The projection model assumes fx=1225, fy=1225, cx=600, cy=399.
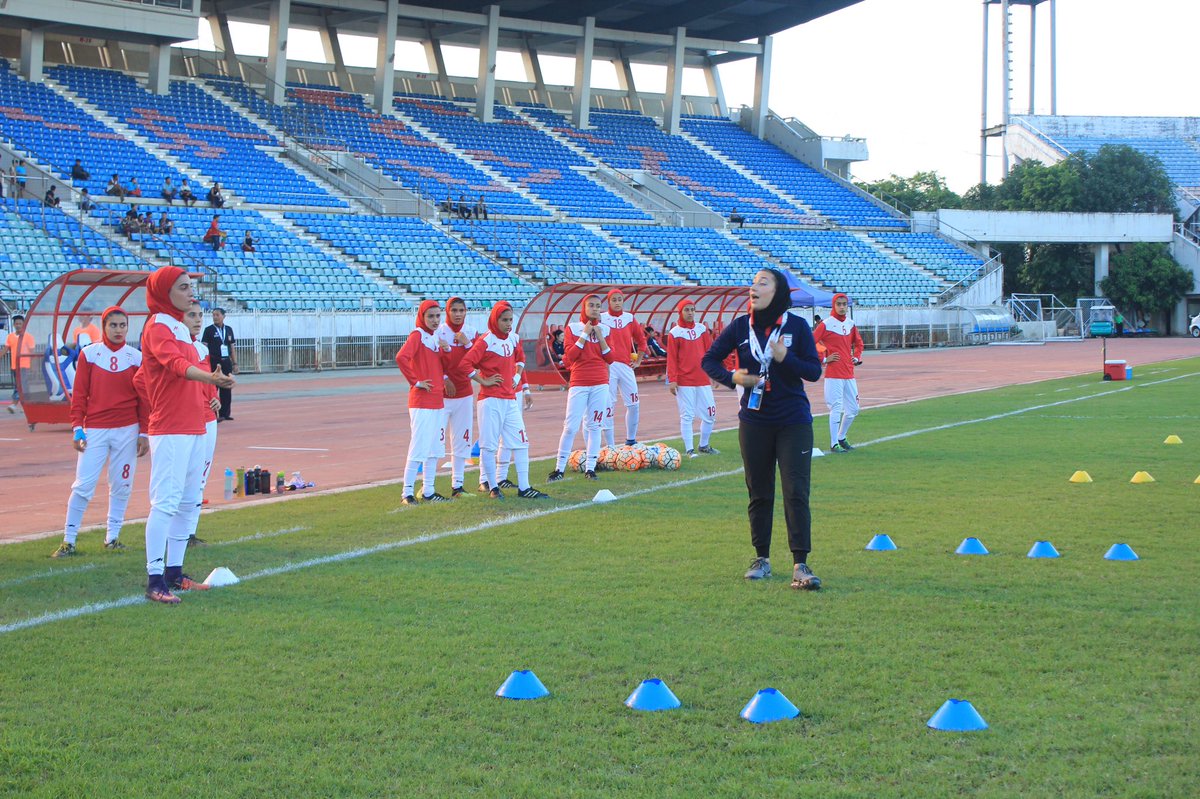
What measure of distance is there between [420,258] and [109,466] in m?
33.3

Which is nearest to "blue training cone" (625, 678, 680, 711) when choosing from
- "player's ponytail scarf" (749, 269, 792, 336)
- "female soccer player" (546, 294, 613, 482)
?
"player's ponytail scarf" (749, 269, 792, 336)

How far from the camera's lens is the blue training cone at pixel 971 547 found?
898 cm

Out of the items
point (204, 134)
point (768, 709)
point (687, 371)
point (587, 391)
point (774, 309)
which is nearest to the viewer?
point (768, 709)

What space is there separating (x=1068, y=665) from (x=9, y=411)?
74.0ft

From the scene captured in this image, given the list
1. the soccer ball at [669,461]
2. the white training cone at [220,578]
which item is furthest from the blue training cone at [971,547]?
the soccer ball at [669,461]

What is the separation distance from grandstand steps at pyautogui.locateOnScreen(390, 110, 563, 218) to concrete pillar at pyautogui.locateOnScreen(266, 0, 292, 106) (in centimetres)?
531

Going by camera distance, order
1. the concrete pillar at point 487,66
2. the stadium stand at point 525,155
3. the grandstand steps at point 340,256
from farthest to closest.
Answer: the concrete pillar at point 487,66 < the stadium stand at point 525,155 < the grandstand steps at point 340,256

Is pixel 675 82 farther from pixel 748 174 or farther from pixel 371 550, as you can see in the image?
pixel 371 550

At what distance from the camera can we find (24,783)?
4789 millimetres

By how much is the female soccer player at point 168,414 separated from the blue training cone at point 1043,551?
231 inches

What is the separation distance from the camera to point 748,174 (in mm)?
62625

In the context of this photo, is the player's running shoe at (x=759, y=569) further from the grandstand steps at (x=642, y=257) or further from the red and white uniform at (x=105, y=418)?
the grandstand steps at (x=642, y=257)

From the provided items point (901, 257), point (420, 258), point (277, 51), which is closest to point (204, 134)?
point (277, 51)

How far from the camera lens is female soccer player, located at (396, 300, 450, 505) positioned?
12047 mm
